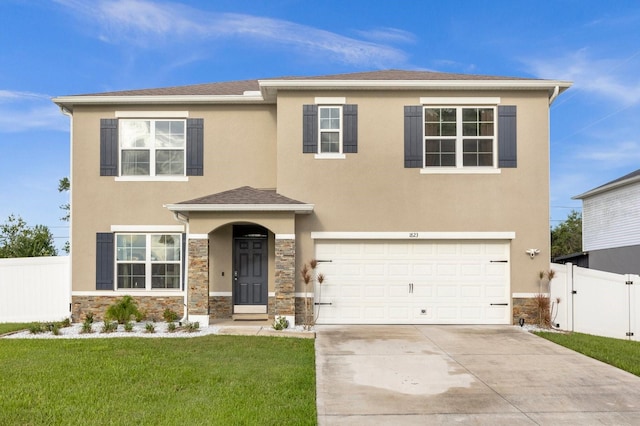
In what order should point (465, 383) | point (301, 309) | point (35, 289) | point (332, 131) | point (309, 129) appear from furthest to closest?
point (35, 289) < point (332, 131) < point (309, 129) < point (301, 309) < point (465, 383)

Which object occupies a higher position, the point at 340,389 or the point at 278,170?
the point at 278,170

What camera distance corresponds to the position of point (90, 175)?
579 inches

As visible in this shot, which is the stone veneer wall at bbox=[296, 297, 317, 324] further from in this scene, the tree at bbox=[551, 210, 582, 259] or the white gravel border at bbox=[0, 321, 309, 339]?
the tree at bbox=[551, 210, 582, 259]

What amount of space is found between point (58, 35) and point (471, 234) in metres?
14.8

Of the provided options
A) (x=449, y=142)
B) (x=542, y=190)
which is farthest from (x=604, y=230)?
(x=449, y=142)

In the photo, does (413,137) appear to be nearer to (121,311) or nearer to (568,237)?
(121,311)

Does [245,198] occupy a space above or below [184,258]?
above

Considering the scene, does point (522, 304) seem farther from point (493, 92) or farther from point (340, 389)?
point (340, 389)

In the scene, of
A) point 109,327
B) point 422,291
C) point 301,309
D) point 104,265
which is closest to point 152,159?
point 104,265

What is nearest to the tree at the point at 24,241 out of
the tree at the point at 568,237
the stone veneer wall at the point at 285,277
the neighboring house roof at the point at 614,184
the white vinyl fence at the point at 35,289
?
the white vinyl fence at the point at 35,289

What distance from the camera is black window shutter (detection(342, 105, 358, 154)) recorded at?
13820mm

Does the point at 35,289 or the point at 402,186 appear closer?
the point at 402,186

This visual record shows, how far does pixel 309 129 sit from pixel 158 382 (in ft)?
26.0

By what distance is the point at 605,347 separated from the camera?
10867 mm
